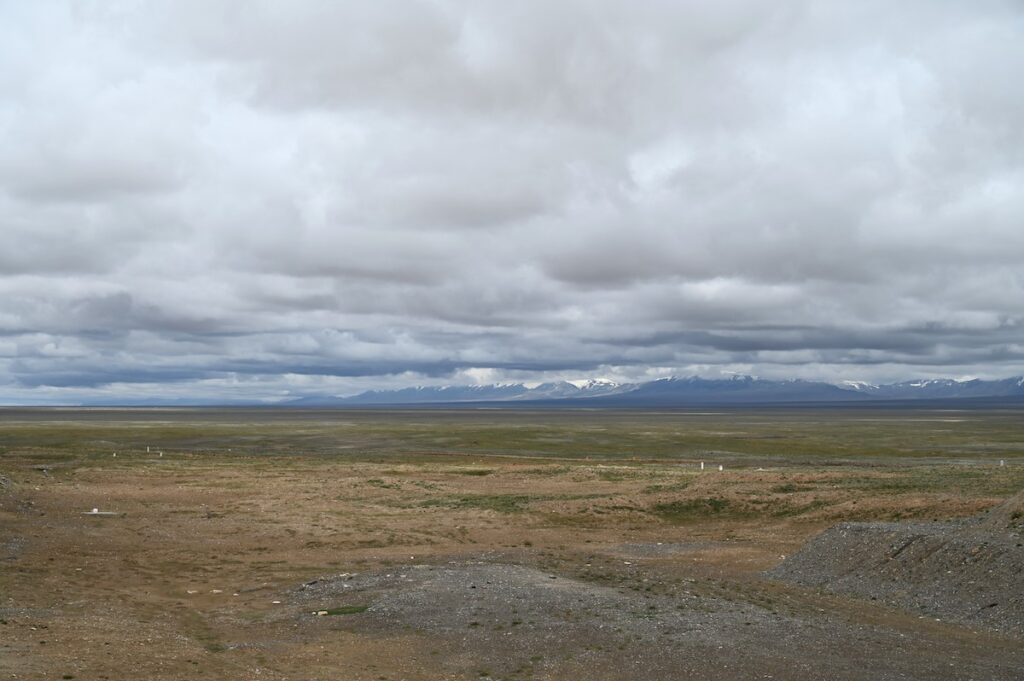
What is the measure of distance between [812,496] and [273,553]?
1139 inches

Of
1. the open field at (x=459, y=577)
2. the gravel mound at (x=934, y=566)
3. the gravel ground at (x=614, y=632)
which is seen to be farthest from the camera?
the gravel mound at (x=934, y=566)

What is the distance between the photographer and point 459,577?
26.4 metres

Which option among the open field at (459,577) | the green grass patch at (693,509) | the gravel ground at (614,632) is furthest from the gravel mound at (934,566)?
the green grass patch at (693,509)

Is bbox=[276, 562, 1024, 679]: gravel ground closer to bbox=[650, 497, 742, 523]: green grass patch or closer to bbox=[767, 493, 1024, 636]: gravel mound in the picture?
bbox=[767, 493, 1024, 636]: gravel mound

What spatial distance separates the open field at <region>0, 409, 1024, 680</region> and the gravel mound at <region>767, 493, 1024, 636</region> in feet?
2.44

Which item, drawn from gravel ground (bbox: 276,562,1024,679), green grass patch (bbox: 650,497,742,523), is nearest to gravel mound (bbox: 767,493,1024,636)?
gravel ground (bbox: 276,562,1024,679)

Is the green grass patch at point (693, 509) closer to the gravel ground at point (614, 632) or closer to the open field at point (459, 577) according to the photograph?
the open field at point (459, 577)

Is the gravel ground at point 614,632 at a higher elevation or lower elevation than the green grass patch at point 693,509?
higher

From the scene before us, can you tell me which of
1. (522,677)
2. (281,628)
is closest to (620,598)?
(522,677)

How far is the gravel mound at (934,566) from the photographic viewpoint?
2261cm

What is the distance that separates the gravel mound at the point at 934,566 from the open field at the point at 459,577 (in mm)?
744

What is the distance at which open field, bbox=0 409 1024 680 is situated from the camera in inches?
734

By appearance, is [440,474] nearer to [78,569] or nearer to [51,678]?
[78,569]

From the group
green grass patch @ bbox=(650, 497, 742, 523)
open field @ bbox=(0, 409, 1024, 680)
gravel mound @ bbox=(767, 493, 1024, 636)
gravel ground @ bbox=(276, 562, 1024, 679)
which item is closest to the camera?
gravel ground @ bbox=(276, 562, 1024, 679)
